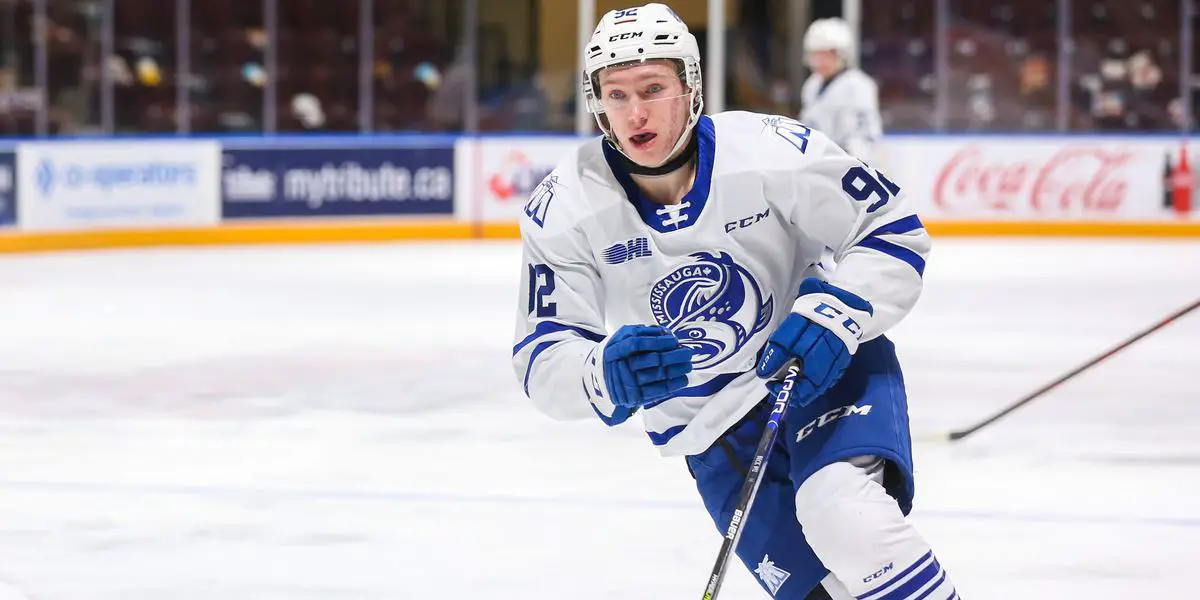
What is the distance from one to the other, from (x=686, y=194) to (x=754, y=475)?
1.28 ft

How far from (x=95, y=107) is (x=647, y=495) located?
29.4 feet

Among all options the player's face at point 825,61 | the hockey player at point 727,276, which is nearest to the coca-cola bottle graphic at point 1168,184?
the player's face at point 825,61

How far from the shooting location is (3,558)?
3.49 meters

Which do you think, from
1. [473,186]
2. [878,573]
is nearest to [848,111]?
[473,186]

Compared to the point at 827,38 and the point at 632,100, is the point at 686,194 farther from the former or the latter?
the point at 827,38

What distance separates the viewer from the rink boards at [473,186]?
1141 centimetres

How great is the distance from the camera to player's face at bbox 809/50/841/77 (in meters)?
8.70

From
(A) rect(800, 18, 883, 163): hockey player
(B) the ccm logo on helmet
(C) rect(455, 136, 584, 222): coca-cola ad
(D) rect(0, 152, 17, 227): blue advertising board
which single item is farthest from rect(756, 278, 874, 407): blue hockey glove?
(C) rect(455, 136, 584, 222): coca-cola ad

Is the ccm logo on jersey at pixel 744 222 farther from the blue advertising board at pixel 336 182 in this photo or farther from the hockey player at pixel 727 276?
the blue advertising board at pixel 336 182

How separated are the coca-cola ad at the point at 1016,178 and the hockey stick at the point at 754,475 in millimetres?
10185

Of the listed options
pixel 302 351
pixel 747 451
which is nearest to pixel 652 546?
pixel 747 451

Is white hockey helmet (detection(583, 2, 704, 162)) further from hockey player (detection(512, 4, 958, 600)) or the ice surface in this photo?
the ice surface

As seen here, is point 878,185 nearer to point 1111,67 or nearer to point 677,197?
point 677,197

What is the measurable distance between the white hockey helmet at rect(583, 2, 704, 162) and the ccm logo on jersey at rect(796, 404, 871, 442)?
0.40 metres
